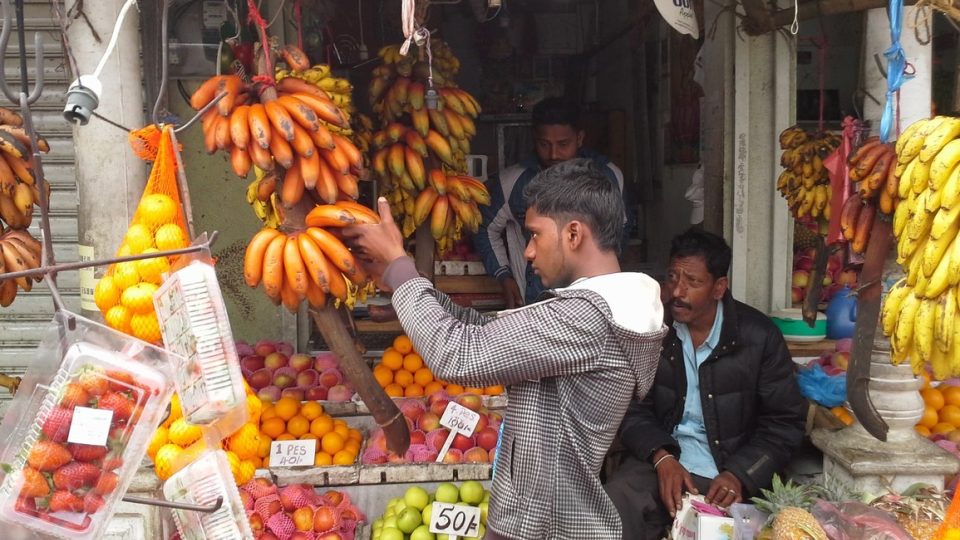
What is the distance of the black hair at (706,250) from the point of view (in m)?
3.29

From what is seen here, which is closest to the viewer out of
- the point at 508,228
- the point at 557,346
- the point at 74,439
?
the point at 74,439

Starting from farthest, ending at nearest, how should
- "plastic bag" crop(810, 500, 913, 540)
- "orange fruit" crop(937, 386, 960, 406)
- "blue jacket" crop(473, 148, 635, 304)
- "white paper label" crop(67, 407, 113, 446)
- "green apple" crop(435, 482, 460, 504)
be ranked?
1. "blue jacket" crop(473, 148, 635, 304)
2. "orange fruit" crop(937, 386, 960, 406)
3. "green apple" crop(435, 482, 460, 504)
4. "plastic bag" crop(810, 500, 913, 540)
5. "white paper label" crop(67, 407, 113, 446)

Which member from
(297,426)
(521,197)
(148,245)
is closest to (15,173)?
(148,245)

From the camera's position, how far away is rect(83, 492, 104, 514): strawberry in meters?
1.52

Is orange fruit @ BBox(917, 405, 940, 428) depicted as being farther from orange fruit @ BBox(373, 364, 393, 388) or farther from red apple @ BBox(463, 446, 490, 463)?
orange fruit @ BBox(373, 364, 393, 388)

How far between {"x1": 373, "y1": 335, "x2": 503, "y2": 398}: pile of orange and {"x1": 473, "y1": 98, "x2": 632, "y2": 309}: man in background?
71 cm

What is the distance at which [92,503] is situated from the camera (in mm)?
1528

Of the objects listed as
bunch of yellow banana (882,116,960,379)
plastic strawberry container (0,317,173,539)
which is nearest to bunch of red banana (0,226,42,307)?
plastic strawberry container (0,317,173,539)

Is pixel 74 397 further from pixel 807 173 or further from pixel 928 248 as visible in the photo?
pixel 807 173

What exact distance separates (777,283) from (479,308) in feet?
5.91

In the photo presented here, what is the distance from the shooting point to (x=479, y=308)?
4695 millimetres

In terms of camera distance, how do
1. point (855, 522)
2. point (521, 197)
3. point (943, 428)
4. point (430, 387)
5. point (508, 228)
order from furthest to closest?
point (508, 228) < point (521, 197) < point (430, 387) < point (943, 428) < point (855, 522)

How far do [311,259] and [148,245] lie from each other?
1.44 ft

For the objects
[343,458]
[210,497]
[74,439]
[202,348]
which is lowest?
[343,458]
